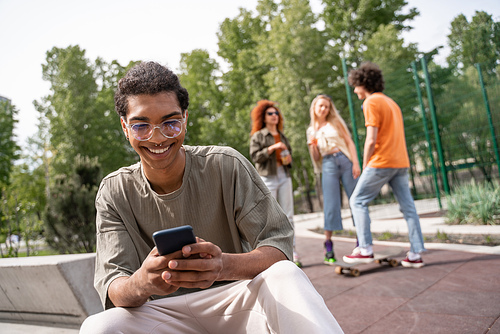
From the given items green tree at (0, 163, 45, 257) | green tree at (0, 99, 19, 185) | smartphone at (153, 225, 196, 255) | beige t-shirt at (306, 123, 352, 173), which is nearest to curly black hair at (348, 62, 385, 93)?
beige t-shirt at (306, 123, 352, 173)

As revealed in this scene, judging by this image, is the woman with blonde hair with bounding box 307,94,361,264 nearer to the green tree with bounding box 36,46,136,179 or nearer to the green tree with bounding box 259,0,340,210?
the green tree with bounding box 259,0,340,210

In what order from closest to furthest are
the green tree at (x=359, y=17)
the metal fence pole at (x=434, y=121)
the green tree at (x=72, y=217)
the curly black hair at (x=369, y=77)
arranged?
the curly black hair at (x=369, y=77), the green tree at (x=72, y=217), the metal fence pole at (x=434, y=121), the green tree at (x=359, y=17)

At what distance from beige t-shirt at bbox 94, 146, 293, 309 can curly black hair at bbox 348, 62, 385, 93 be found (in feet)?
10.8

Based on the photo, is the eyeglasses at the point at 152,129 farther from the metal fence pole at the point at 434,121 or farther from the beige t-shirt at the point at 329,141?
the metal fence pole at the point at 434,121

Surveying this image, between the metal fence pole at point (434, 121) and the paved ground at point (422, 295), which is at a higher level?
the metal fence pole at point (434, 121)

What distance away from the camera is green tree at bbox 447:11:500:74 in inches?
336

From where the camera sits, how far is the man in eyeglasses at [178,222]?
1.59 m

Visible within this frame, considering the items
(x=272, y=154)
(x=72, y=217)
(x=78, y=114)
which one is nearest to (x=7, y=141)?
(x=78, y=114)

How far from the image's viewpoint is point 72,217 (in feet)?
27.5

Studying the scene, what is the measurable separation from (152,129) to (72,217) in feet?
24.6

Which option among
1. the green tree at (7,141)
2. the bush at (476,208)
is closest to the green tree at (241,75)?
the green tree at (7,141)

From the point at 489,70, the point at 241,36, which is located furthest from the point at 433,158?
the point at 241,36

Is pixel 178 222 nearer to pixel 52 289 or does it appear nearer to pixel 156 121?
pixel 156 121

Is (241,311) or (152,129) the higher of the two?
(152,129)
